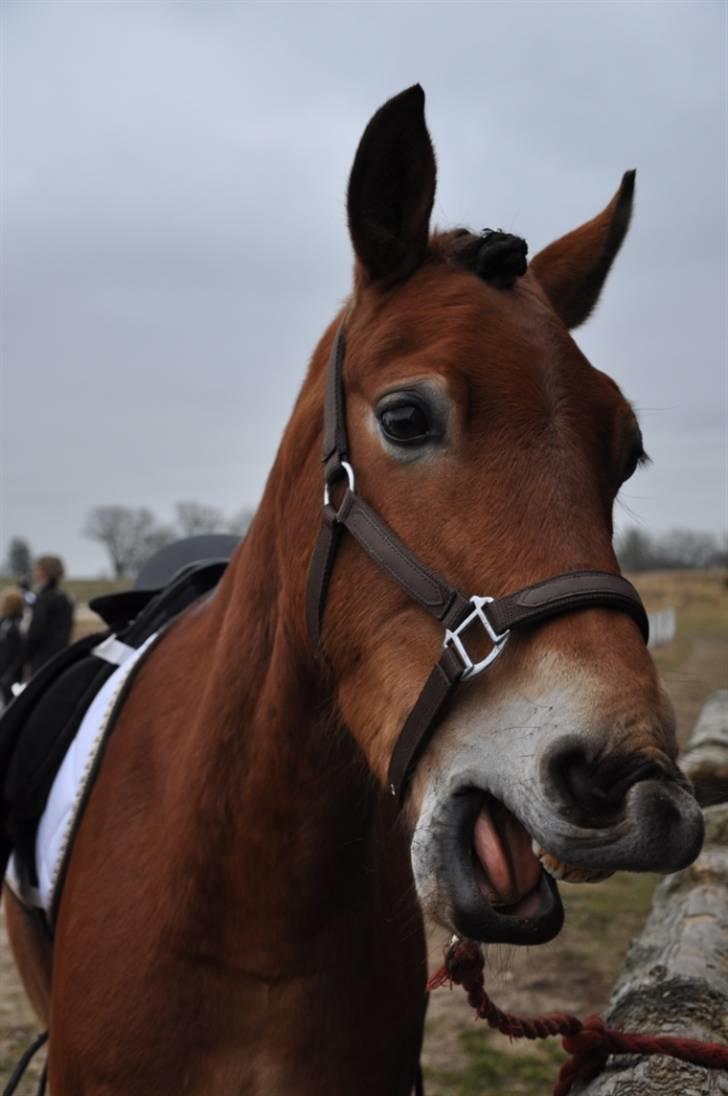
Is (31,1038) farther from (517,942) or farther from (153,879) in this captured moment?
(517,942)

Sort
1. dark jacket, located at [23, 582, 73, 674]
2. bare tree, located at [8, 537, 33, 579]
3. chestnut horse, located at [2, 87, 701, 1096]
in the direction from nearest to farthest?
chestnut horse, located at [2, 87, 701, 1096]
dark jacket, located at [23, 582, 73, 674]
bare tree, located at [8, 537, 33, 579]

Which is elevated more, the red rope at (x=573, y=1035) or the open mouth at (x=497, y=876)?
the open mouth at (x=497, y=876)

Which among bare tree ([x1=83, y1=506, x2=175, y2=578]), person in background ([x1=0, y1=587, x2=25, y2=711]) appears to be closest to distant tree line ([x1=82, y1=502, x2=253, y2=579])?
bare tree ([x1=83, y1=506, x2=175, y2=578])

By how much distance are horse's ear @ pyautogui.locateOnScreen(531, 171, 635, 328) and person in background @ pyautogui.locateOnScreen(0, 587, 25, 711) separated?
925 centimetres

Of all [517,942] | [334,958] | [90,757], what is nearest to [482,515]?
[517,942]

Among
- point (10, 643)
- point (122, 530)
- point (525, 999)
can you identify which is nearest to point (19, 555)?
point (122, 530)

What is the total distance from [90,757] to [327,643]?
111 centimetres

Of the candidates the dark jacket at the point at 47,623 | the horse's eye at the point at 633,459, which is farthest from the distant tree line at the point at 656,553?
the dark jacket at the point at 47,623

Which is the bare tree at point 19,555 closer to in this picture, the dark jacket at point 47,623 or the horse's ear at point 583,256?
the dark jacket at point 47,623

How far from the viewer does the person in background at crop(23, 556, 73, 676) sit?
10.4 meters

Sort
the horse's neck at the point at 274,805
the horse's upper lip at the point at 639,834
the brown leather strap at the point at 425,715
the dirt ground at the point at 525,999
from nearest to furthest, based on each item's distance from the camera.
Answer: the horse's upper lip at the point at 639,834 < the brown leather strap at the point at 425,715 < the horse's neck at the point at 274,805 < the dirt ground at the point at 525,999

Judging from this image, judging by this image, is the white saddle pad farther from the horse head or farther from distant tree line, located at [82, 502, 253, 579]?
distant tree line, located at [82, 502, 253, 579]

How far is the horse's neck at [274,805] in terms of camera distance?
223 centimetres

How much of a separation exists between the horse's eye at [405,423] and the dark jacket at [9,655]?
9.55 m
